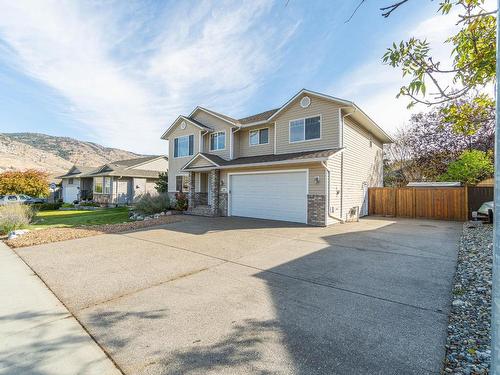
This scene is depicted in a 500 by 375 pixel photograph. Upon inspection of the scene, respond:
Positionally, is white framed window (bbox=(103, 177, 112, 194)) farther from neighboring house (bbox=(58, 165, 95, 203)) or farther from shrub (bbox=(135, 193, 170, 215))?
shrub (bbox=(135, 193, 170, 215))

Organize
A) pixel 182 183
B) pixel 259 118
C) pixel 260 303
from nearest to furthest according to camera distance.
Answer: pixel 260 303, pixel 259 118, pixel 182 183

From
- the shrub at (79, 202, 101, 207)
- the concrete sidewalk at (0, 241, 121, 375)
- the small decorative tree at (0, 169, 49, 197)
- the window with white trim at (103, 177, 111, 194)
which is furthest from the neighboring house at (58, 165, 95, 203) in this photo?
the concrete sidewalk at (0, 241, 121, 375)

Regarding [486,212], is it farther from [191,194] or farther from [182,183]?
[182,183]

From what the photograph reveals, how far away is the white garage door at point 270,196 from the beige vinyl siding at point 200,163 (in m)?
1.74

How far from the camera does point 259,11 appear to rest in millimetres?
5719

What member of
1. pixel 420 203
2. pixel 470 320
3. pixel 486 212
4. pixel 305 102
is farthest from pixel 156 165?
pixel 470 320

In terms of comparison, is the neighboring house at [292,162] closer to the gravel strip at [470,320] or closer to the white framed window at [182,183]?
the white framed window at [182,183]

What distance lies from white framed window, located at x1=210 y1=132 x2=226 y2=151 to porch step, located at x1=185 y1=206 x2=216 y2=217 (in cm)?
426

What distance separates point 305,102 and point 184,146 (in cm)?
1001

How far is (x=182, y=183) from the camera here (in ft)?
62.9

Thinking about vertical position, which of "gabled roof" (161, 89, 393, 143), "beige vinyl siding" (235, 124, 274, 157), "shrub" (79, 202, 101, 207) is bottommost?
"shrub" (79, 202, 101, 207)

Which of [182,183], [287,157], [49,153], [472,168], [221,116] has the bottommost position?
[182,183]

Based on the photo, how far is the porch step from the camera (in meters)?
15.3

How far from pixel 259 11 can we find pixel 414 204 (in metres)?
14.3
